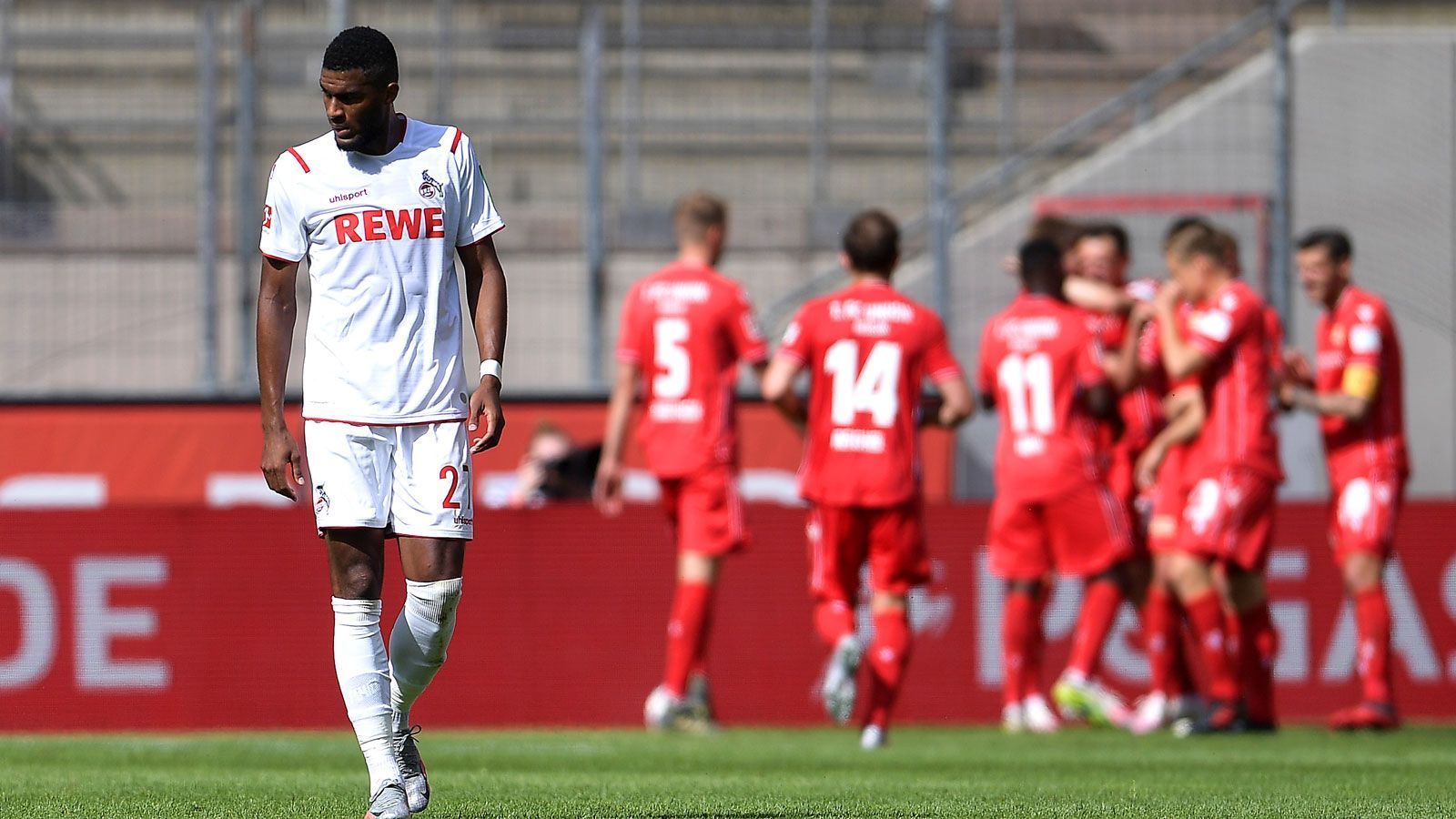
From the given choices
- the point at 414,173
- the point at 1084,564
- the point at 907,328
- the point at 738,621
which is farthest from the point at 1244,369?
the point at 414,173

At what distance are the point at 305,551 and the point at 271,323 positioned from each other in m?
5.01

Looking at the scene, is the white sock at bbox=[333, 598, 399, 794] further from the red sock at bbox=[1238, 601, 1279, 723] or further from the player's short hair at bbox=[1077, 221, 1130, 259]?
the player's short hair at bbox=[1077, 221, 1130, 259]

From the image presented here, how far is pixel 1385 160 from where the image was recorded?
43.9 ft

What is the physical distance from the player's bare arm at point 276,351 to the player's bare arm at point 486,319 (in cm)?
43

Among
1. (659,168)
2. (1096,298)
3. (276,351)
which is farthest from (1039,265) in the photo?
(276,351)

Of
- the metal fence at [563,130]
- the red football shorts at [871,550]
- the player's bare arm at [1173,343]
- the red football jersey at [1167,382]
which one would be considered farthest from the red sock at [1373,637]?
the metal fence at [563,130]

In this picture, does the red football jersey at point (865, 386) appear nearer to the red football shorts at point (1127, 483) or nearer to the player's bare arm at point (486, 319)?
the red football shorts at point (1127, 483)

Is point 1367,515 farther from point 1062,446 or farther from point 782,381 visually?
point 782,381

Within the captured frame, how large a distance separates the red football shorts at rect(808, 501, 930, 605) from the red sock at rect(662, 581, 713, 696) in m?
0.86

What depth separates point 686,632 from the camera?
8961mm

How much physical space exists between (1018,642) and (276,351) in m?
4.88

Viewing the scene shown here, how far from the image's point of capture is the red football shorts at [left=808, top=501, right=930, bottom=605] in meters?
8.25

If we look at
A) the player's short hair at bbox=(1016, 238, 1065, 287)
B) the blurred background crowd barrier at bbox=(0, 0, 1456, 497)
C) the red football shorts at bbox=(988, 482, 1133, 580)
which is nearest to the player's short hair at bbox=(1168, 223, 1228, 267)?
the player's short hair at bbox=(1016, 238, 1065, 287)

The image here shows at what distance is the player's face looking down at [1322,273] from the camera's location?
30.9ft
